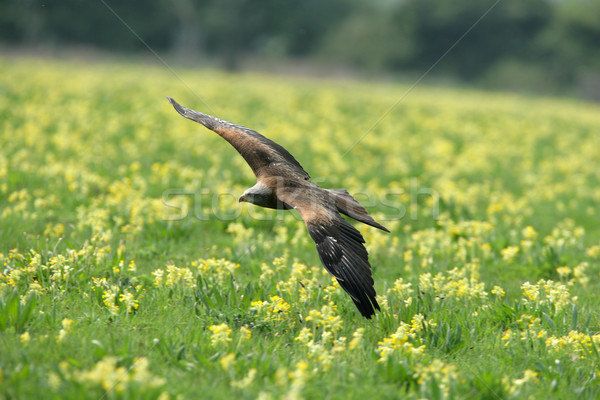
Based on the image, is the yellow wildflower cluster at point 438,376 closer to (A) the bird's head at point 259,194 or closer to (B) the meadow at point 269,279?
(B) the meadow at point 269,279

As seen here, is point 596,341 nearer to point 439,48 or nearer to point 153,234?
point 153,234

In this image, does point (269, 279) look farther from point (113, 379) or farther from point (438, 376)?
point (113, 379)

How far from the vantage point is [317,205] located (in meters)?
5.64

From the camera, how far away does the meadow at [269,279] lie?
393 centimetres

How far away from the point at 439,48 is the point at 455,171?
173ft

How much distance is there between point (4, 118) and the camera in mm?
13969

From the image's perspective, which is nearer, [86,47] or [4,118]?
[4,118]

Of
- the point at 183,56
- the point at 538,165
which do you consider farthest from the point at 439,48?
the point at 538,165

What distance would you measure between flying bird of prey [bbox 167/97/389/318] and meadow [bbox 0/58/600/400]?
375 mm

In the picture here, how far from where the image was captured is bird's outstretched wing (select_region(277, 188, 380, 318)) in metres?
4.70

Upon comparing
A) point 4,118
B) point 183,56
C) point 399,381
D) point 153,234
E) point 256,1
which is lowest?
point 399,381

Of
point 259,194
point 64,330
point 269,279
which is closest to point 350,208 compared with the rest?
point 259,194

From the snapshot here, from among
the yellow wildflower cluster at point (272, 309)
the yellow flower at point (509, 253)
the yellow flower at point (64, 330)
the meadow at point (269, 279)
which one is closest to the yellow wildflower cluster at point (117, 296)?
the meadow at point (269, 279)

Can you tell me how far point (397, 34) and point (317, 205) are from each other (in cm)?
6097
